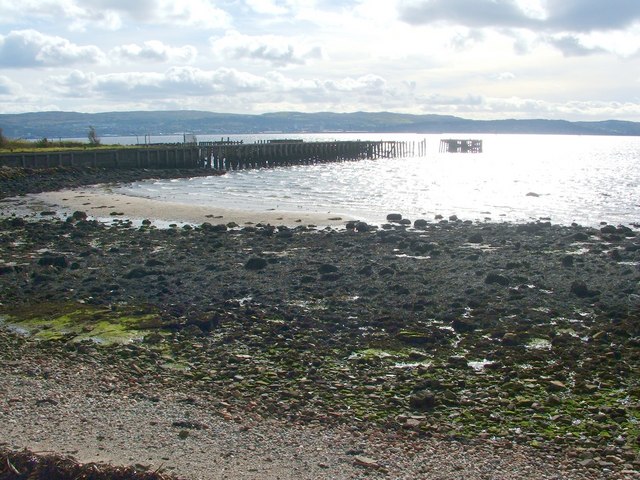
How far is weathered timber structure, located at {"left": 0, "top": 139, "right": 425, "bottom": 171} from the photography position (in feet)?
178

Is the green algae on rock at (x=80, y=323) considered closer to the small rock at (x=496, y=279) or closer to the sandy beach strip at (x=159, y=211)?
the small rock at (x=496, y=279)

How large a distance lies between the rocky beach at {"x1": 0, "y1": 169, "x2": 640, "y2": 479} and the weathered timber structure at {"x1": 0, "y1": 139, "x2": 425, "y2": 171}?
3404 centimetres

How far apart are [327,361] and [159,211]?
24783 mm

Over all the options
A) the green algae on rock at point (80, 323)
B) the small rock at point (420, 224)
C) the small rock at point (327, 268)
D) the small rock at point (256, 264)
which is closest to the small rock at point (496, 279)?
the small rock at point (327, 268)

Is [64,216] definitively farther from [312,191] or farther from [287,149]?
[287,149]

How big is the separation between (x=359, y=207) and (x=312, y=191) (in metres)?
10.9

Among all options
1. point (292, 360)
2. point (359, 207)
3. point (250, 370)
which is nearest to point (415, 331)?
point (292, 360)

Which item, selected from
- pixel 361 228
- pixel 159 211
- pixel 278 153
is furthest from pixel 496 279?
pixel 278 153

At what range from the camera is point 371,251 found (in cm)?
2233

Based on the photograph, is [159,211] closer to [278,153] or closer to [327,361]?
[327,361]

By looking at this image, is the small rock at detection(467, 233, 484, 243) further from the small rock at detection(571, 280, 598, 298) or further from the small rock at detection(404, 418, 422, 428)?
the small rock at detection(404, 418, 422, 428)

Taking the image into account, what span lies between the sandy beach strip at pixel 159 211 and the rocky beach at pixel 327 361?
9.03 m

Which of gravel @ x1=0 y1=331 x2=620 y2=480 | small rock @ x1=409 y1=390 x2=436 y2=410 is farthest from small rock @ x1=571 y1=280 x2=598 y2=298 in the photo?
gravel @ x1=0 y1=331 x2=620 y2=480

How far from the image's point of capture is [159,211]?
114 feet
